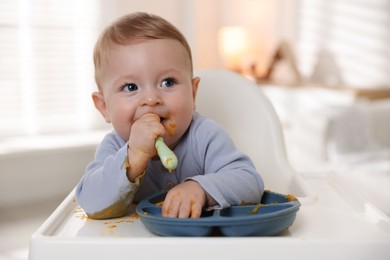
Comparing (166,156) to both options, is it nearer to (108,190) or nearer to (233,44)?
(108,190)

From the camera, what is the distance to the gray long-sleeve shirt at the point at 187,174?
2.22 feet

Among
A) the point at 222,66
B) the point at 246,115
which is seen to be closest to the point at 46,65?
the point at 222,66

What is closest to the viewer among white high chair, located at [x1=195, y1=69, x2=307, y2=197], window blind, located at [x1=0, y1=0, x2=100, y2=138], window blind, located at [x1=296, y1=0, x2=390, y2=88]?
white high chair, located at [x1=195, y1=69, x2=307, y2=197]

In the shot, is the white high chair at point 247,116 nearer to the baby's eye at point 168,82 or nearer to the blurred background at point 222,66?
the baby's eye at point 168,82

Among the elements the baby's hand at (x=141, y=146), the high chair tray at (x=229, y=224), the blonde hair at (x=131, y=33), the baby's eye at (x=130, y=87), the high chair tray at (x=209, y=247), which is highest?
the blonde hair at (x=131, y=33)

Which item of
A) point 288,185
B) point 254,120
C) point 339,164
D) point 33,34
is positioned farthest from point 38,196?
point 288,185

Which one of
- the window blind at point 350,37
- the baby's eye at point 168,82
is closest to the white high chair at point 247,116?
the baby's eye at point 168,82

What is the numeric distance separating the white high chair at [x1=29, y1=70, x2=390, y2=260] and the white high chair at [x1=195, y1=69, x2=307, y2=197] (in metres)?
0.02

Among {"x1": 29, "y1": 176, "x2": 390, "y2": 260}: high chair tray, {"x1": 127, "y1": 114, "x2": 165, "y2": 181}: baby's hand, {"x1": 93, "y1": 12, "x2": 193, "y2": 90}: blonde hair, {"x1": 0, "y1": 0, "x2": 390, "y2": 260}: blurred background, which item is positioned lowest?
{"x1": 0, "y1": 0, "x2": 390, "y2": 260}: blurred background

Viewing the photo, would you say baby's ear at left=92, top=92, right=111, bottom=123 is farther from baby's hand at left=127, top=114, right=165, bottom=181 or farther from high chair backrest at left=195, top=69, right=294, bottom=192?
high chair backrest at left=195, top=69, right=294, bottom=192

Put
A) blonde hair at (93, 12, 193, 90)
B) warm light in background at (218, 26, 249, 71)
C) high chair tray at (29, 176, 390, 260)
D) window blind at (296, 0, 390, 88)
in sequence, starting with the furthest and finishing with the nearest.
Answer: warm light in background at (218, 26, 249, 71)
window blind at (296, 0, 390, 88)
blonde hair at (93, 12, 193, 90)
high chair tray at (29, 176, 390, 260)

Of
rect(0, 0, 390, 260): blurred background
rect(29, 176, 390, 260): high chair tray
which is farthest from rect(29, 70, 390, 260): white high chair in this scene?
rect(0, 0, 390, 260): blurred background

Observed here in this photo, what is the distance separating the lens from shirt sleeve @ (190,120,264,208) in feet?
2.19

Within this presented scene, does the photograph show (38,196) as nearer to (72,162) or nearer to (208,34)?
(72,162)
